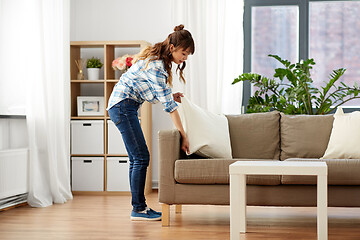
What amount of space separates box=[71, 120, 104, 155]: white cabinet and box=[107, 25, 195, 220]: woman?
1627 millimetres

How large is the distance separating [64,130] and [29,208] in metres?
0.86

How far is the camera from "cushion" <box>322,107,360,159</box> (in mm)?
3704

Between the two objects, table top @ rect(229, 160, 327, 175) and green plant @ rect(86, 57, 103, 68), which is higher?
green plant @ rect(86, 57, 103, 68)

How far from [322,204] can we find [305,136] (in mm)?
1274

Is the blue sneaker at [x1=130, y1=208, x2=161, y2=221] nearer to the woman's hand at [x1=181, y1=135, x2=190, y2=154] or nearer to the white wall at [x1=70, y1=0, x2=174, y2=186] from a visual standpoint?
the woman's hand at [x1=181, y1=135, x2=190, y2=154]

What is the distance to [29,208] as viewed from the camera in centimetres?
438

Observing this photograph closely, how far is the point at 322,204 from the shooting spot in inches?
111

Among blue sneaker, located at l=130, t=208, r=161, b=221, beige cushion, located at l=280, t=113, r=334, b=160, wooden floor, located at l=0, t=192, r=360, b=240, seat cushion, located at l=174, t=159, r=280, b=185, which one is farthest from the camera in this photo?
beige cushion, located at l=280, t=113, r=334, b=160

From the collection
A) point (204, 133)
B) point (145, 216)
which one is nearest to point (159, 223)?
point (145, 216)

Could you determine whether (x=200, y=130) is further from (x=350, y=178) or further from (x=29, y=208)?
(x=29, y=208)

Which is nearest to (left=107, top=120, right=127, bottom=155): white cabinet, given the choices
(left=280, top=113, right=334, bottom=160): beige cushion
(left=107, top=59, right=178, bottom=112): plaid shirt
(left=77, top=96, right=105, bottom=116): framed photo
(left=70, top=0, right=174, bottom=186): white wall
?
(left=77, top=96, right=105, bottom=116): framed photo

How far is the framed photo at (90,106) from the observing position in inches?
209

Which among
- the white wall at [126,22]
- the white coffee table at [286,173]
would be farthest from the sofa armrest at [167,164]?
the white wall at [126,22]

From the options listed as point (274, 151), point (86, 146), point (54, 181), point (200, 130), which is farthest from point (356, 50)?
point (54, 181)
